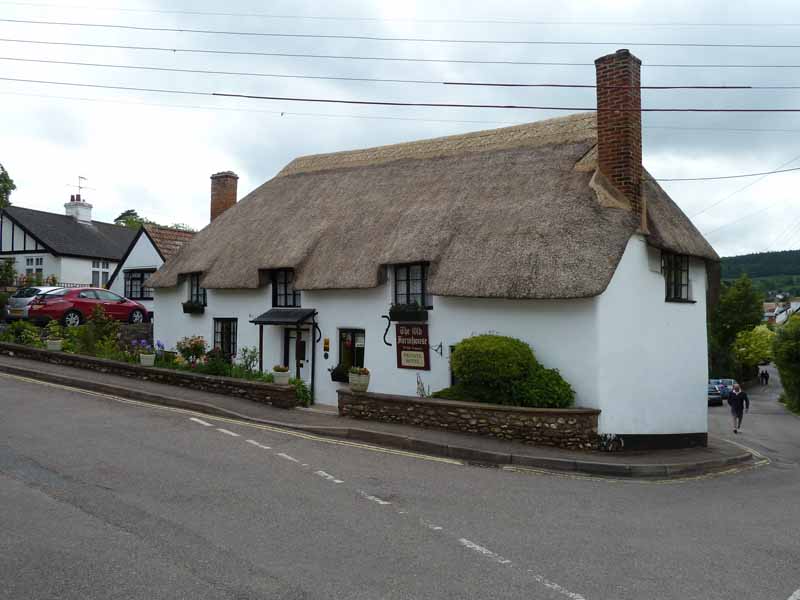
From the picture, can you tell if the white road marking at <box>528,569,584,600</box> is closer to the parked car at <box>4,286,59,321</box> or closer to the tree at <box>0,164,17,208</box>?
the parked car at <box>4,286,59,321</box>

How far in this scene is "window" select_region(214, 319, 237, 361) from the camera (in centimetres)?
2133

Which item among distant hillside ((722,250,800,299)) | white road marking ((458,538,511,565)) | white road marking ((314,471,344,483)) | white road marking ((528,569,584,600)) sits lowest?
white road marking ((528,569,584,600))

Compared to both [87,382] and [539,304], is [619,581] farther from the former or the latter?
[87,382]

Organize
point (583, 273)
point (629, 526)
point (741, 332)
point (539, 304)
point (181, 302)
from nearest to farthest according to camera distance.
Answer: point (629, 526) < point (583, 273) < point (539, 304) < point (181, 302) < point (741, 332)

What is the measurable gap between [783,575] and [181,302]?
20237 mm

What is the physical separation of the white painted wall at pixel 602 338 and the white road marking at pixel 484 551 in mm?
7277

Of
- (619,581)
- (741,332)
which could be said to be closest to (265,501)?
(619,581)

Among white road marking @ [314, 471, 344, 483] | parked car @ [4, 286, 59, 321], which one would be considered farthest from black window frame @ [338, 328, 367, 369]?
parked car @ [4, 286, 59, 321]

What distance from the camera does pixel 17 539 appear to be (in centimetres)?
669

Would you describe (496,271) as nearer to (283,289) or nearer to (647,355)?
(647,355)

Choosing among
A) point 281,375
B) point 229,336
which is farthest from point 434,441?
point 229,336

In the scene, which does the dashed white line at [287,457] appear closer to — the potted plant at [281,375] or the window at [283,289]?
the potted plant at [281,375]

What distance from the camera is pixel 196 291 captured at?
22750 millimetres

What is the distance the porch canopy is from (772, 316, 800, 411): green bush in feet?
91.6
